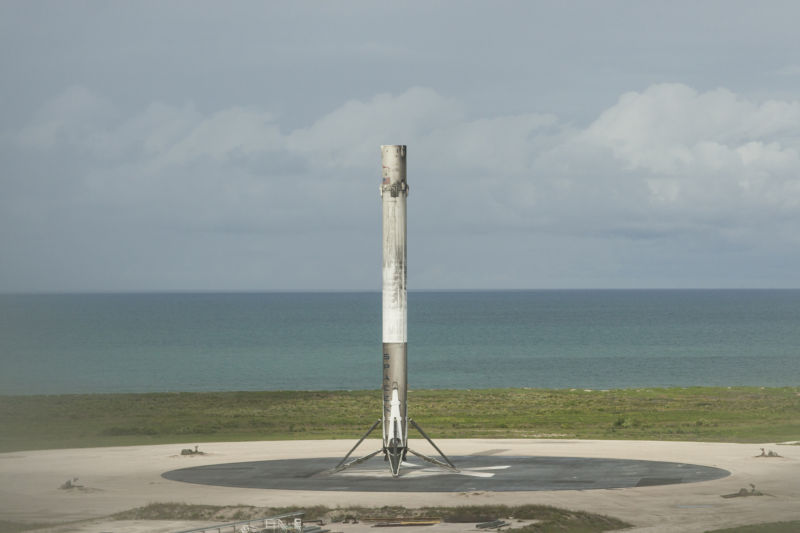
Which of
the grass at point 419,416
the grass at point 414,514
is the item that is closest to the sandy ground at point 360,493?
the grass at point 414,514

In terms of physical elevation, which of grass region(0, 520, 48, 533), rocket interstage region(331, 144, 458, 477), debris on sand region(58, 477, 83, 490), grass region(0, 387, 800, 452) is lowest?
grass region(0, 520, 48, 533)

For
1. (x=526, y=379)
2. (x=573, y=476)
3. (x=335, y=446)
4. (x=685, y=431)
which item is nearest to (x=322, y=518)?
(x=573, y=476)

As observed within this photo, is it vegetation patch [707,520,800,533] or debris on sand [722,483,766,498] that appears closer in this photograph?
vegetation patch [707,520,800,533]

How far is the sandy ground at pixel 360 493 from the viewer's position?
32938 mm

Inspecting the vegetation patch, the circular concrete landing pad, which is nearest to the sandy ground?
the vegetation patch

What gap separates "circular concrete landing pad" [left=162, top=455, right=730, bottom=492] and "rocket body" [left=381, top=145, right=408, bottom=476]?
6.24 feet

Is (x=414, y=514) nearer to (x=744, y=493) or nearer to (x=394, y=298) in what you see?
(x=394, y=298)

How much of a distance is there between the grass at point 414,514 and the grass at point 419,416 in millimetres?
21915

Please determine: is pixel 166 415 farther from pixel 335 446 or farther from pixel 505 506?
pixel 505 506

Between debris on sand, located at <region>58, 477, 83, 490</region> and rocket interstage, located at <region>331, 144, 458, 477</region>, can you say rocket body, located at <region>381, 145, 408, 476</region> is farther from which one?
debris on sand, located at <region>58, 477, 83, 490</region>

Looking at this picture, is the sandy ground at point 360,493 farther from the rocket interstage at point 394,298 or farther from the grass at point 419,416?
the grass at point 419,416

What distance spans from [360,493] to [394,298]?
7.47 m

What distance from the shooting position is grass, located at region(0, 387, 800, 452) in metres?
57.8

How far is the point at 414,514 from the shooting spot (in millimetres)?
33094
